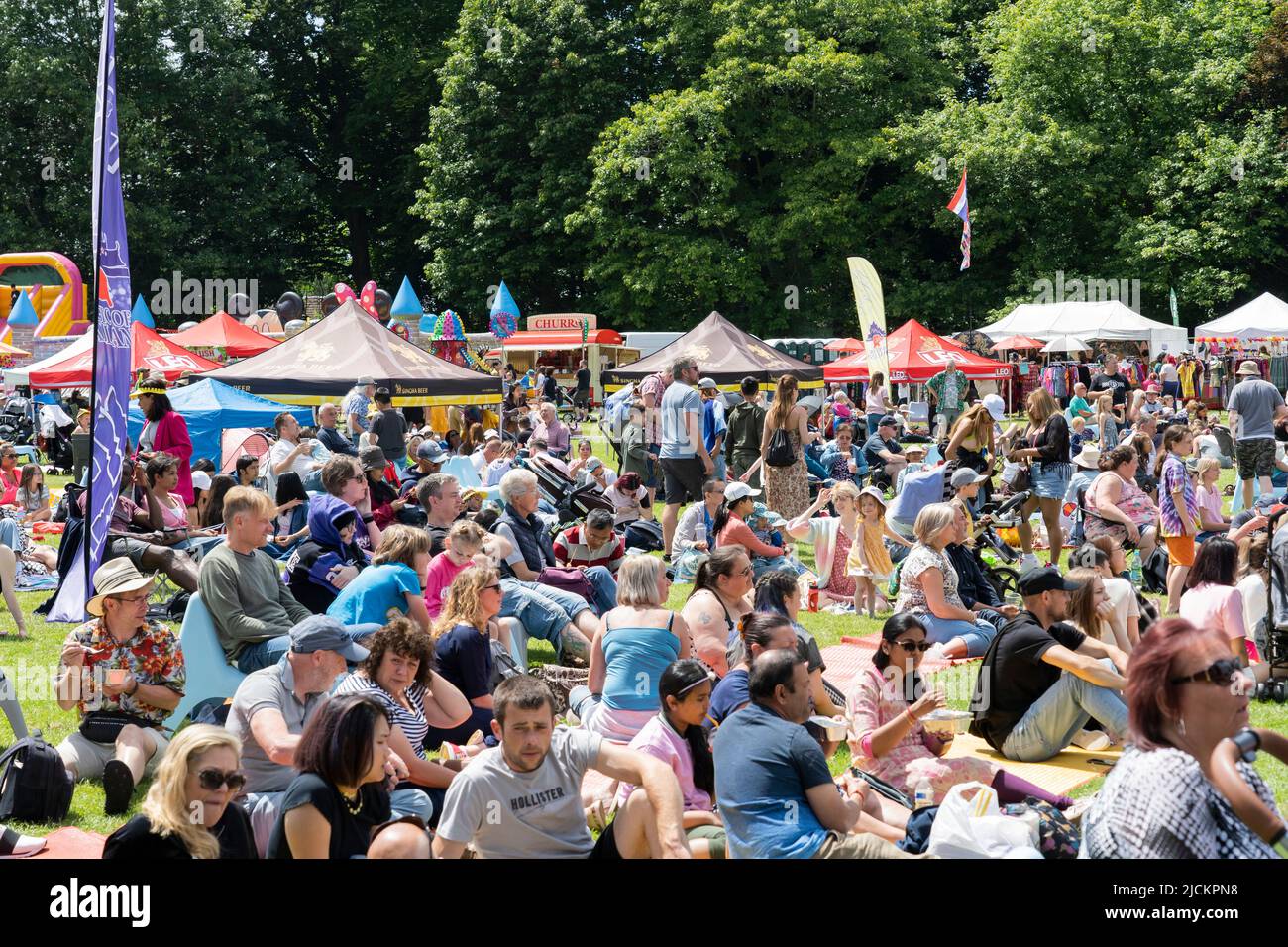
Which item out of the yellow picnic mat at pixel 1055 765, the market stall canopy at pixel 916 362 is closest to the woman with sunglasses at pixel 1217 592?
the yellow picnic mat at pixel 1055 765

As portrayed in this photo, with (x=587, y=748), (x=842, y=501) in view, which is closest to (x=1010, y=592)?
(x=842, y=501)

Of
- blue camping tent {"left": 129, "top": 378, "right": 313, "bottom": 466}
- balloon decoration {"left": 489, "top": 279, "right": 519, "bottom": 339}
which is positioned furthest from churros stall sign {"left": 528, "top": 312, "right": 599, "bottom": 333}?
blue camping tent {"left": 129, "top": 378, "right": 313, "bottom": 466}

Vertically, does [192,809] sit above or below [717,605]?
below

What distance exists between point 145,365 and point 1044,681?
16271 mm

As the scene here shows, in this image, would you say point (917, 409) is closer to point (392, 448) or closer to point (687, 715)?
point (392, 448)

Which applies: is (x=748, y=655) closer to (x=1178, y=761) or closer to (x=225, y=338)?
(x=1178, y=761)

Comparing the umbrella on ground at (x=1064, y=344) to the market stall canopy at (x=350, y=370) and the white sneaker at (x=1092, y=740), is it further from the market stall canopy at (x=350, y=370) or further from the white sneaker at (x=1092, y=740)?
the white sneaker at (x=1092, y=740)

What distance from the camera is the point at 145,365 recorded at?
20.1 meters

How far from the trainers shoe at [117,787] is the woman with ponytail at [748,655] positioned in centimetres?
255

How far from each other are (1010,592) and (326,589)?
18.8ft

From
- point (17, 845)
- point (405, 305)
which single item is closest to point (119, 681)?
point (17, 845)

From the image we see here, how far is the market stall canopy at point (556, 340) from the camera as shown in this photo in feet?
121

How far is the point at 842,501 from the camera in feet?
36.0

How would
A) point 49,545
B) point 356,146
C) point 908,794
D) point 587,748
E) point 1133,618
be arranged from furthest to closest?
point 356,146 → point 49,545 → point 1133,618 → point 908,794 → point 587,748
